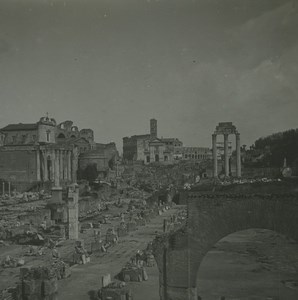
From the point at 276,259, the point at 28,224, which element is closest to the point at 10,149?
the point at 28,224

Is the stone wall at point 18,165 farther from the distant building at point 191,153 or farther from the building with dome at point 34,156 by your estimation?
the distant building at point 191,153

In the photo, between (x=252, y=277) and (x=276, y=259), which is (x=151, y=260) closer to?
(x=252, y=277)

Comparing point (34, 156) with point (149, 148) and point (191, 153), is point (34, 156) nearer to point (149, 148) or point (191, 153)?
point (149, 148)

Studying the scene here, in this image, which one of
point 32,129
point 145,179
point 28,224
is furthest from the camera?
point 145,179

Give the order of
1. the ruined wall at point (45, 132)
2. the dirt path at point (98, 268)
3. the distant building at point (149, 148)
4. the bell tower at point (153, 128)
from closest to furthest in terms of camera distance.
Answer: the dirt path at point (98, 268) < the ruined wall at point (45, 132) < the distant building at point (149, 148) < the bell tower at point (153, 128)

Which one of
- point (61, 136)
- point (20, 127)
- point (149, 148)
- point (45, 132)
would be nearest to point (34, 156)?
point (45, 132)

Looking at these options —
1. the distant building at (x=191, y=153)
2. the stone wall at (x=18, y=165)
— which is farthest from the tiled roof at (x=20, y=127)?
the distant building at (x=191, y=153)

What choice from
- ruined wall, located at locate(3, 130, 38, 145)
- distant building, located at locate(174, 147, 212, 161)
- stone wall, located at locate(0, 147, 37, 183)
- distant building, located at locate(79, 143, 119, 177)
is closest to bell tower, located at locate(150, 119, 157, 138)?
distant building, located at locate(174, 147, 212, 161)
